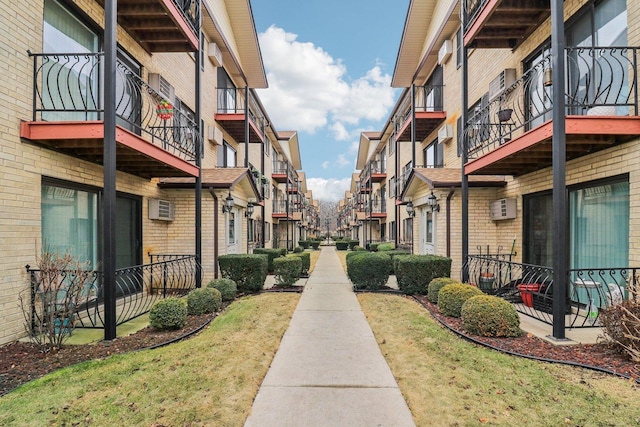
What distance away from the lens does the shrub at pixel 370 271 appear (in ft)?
32.8

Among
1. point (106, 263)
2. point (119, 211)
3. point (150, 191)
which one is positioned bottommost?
point (106, 263)

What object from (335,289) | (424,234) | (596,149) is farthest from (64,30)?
(424,234)

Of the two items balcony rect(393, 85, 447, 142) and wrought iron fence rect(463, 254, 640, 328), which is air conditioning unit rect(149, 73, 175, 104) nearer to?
balcony rect(393, 85, 447, 142)

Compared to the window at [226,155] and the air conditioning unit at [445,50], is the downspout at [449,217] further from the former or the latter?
the window at [226,155]

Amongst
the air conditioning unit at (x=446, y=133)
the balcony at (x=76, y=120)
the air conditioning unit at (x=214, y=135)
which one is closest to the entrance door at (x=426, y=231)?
the air conditioning unit at (x=446, y=133)

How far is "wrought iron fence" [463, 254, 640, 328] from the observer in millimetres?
5461

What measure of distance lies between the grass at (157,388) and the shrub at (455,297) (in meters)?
3.65

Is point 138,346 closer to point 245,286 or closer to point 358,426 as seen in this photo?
point 358,426

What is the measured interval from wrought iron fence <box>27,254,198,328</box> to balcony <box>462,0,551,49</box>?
9.12 meters

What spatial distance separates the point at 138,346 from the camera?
5.19 meters

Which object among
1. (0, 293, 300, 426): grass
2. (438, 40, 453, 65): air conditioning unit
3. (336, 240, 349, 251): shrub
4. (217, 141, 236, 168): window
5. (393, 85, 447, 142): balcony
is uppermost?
(438, 40, 453, 65): air conditioning unit

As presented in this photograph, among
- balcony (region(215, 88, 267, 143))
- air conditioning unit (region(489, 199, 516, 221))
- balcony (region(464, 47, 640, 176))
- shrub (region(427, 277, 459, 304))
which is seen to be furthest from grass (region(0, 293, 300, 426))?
balcony (region(215, 88, 267, 143))

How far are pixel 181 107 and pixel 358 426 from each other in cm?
1142

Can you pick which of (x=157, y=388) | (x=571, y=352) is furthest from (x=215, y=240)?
(x=571, y=352)
